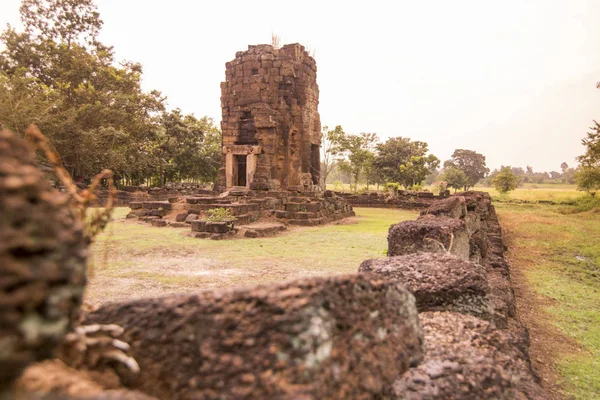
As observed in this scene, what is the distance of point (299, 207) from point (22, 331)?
43.6 feet

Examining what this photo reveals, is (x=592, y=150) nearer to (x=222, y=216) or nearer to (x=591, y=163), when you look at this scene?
(x=591, y=163)

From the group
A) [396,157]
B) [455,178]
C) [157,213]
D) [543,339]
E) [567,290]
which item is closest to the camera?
[543,339]

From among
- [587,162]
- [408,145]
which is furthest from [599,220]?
[408,145]

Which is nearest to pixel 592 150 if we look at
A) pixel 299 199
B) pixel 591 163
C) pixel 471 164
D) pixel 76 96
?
pixel 591 163

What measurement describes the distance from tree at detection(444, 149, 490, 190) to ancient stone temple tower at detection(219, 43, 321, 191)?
60333 millimetres

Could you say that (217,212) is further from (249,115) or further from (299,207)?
(249,115)

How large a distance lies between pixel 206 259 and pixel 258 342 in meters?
6.27

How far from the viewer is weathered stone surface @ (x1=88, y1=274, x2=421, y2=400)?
894 millimetres

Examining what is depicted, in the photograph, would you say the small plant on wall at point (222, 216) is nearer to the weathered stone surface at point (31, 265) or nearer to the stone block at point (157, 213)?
the stone block at point (157, 213)

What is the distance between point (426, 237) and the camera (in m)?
2.98

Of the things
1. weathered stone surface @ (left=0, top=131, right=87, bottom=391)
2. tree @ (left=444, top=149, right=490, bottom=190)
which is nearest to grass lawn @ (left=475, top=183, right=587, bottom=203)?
weathered stone surface @ (left=0, top=131, right=87, bottom=391)

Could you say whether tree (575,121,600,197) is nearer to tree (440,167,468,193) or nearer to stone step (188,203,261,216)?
stone step (188,203,261,216)

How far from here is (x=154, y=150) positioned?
30.5 m

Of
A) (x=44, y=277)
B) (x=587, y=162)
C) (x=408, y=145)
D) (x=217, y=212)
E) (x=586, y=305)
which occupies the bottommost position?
(x=586, y=305)
